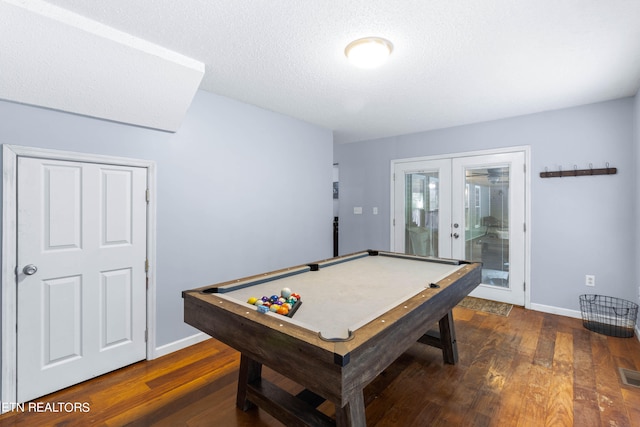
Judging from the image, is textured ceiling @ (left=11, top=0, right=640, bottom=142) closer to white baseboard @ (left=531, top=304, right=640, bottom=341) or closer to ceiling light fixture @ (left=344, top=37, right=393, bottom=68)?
ceiling light fixture @ (left=344, top=37, right=393, bottom=68)

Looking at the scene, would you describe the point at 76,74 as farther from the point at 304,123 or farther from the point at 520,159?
the point at 520,159

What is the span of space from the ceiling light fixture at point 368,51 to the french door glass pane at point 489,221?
2526 millimetres

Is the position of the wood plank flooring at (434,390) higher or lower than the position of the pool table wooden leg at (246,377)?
→ lower

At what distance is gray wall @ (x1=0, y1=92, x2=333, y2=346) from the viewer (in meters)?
2.20

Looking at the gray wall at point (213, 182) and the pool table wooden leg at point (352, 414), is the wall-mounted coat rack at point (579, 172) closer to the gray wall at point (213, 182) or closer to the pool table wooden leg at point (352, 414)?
the gray wall at point (213, 182)

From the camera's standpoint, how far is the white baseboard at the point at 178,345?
102 inches

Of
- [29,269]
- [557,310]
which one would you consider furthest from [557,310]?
[29,269]

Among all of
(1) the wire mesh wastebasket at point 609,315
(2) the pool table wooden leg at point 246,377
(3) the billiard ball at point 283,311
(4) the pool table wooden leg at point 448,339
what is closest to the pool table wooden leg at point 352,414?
(3) the billiard ball at point 283,311

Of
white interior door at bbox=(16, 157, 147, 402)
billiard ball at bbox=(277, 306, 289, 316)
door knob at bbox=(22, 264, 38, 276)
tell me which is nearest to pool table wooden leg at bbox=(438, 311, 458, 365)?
billiard ball at bbox=(277, 306, 289, 316)

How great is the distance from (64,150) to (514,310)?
455 centimetres

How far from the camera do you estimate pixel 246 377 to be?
1843 millimetres

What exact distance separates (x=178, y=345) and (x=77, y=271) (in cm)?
102

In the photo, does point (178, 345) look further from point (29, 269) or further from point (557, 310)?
point (557, 310)

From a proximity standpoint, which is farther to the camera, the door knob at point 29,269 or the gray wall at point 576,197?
the gray wall at point 576,197
